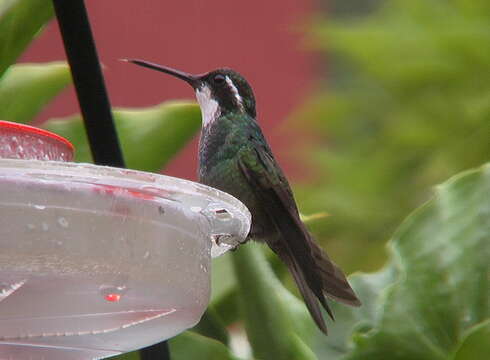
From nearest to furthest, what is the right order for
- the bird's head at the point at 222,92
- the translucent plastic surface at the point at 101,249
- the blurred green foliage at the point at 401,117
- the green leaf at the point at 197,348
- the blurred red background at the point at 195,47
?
the translucent plastic surface at the point at 101,249
the green leaf at the point at 197,348
the bird's head at the point at 222,92
the blurred green foliage at the point at 401,117
the blurred red background at the point at 195,47

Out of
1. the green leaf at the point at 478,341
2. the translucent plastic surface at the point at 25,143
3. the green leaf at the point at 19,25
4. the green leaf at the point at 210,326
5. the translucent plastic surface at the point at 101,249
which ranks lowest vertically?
the green leaf at the point at 478,341

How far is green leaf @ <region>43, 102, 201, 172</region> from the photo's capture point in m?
1.69

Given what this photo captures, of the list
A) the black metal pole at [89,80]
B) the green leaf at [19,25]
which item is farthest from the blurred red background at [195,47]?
the black metal pole at [89,80]

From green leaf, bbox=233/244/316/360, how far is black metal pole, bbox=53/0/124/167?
0.30m

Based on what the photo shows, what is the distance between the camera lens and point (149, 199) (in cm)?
112

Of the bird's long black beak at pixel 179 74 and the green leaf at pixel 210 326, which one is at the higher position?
the bird's long black beak at pixel 179 74

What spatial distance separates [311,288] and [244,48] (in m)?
5.60

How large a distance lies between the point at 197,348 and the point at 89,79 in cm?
42

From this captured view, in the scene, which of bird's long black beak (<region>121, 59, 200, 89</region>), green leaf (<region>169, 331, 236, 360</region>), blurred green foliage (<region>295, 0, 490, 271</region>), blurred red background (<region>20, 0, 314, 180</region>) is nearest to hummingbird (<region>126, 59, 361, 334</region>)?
bird's long black beak (<region>121, 59, 200, 89</region>)

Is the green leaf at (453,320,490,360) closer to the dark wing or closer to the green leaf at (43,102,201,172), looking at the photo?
the dark wing

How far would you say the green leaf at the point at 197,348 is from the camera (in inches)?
58.6

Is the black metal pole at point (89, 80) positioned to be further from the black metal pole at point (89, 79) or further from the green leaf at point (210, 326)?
the green leaf at point (210, 326)

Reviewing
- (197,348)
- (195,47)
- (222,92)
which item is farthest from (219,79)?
(195,47)

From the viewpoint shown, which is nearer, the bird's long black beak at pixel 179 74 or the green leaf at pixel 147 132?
the bird's long black beak at pixel 179 74
